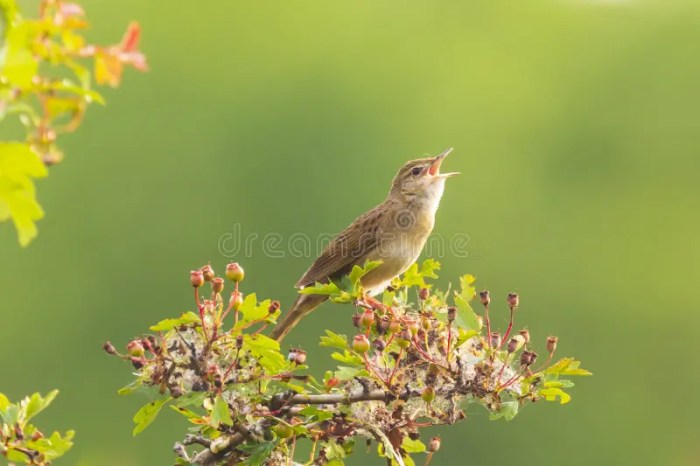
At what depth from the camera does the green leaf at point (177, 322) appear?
255 centimetres

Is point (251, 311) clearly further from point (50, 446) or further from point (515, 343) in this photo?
point (515, 343)

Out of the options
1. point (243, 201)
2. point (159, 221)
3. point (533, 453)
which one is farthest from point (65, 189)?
point (533, 453)

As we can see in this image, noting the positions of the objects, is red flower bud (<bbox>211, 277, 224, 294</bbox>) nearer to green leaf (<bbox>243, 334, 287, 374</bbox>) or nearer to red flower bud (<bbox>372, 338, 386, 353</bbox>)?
green leaf (<bbox>243, 334, 287, 374</bbox>)

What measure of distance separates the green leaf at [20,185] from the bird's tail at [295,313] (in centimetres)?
283

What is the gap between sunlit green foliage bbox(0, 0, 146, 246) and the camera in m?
Result: 1.50

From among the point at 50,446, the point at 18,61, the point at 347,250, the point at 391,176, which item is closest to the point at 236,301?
the point at 50,446

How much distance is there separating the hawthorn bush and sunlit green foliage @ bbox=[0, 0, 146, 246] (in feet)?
3.09

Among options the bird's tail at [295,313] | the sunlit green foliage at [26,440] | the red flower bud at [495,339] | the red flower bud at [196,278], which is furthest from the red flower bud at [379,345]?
the bird's tail at [295,313]

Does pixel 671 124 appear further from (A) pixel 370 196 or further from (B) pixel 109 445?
(B) pixel 109 445

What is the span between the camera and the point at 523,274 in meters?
19.5

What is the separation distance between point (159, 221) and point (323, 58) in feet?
26.3

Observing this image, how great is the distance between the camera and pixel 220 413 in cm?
261

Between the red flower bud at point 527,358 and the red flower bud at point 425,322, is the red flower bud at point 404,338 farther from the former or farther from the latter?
the red flower bud at point 527,358

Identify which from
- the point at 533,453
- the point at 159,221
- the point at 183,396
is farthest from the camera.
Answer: the point at 159,221
